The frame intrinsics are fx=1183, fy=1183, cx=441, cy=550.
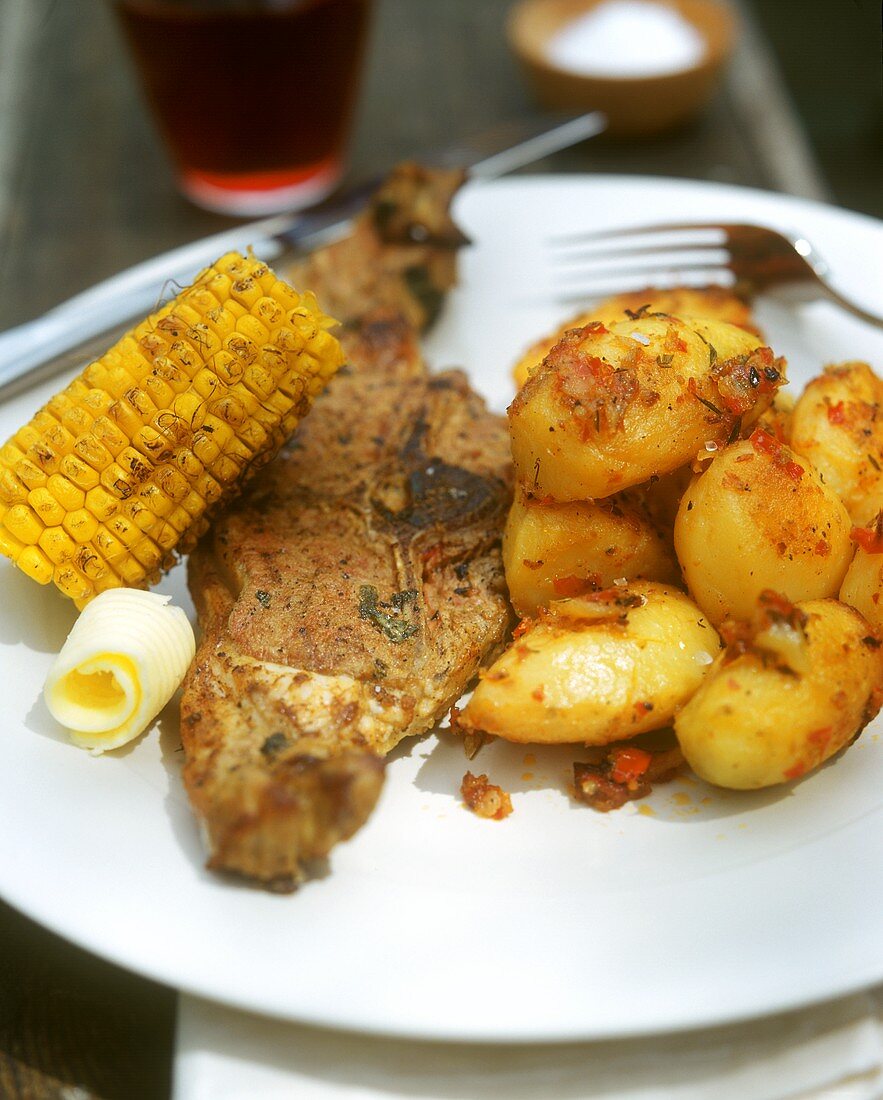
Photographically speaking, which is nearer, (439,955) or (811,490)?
(439,955)

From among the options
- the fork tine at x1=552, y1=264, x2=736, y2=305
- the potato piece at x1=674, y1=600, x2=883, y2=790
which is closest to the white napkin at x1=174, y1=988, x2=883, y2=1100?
the potato piece at x1=674, y1=600, x2=883, y2=790

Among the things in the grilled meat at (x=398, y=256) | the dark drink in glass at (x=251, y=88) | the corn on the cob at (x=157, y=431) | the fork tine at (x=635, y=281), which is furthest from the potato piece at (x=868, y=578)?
the dark drink in glass at (x=251, y=88)

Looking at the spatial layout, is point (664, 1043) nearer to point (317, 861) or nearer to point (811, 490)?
point (317, 861)

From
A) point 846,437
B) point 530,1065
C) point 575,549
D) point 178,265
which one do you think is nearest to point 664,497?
point 575,549

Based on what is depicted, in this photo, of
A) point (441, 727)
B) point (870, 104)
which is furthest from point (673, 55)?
point (441, 727)

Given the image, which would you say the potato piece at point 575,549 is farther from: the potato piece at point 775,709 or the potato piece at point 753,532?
the potato piece at point 775,709

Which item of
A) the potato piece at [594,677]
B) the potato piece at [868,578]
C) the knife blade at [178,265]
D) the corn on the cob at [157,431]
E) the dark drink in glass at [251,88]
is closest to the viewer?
the potato piece at [594,677]

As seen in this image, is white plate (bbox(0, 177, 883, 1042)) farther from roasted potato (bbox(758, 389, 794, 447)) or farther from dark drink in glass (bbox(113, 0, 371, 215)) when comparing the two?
dark drink in glass (bbox(113, 0, 371, 215))
